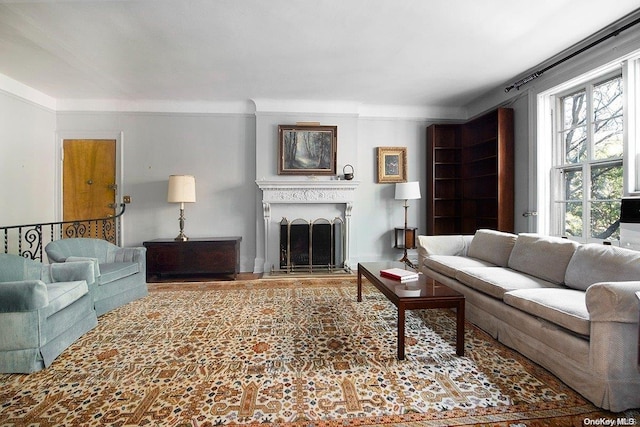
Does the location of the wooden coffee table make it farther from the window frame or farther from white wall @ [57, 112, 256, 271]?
white wall @ [57, 112, 256, 271]

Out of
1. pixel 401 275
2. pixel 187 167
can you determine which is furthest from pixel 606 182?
pixel 187 167

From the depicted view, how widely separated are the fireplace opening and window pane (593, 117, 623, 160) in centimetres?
332

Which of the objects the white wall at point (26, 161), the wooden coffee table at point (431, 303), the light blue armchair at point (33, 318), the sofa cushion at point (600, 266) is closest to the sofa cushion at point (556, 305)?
the sofa cushion at point (600, 266)

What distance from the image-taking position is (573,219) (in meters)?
3.58

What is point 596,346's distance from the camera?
1535mm

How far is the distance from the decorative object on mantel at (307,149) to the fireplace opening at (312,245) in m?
0.84

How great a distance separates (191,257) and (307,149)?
8.03 feet

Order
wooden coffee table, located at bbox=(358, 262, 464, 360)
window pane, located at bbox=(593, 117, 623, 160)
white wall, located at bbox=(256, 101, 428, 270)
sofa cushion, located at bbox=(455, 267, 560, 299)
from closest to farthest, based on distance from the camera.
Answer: wooden coffee table, located at bbox=(358, 262, 464, 360)
sofa cushion, located at bbox=(455, 267, 560, 299)
window pane, located at bbox=(593, 117, 623, 160)
white wall, located at bbox=(256, 101, 428, 270)

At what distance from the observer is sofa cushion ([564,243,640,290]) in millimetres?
1937

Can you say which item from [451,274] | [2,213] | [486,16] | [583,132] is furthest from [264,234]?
[583,132]

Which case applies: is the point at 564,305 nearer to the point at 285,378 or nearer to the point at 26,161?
the point at 285,378

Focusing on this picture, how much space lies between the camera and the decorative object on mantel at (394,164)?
518 centimetres

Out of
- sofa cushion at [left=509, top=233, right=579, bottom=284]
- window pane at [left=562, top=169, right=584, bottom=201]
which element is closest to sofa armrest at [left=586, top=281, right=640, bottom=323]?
sofa cushion at [left=509, top=233, right=579, bottom=284]

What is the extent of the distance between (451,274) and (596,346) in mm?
1491
